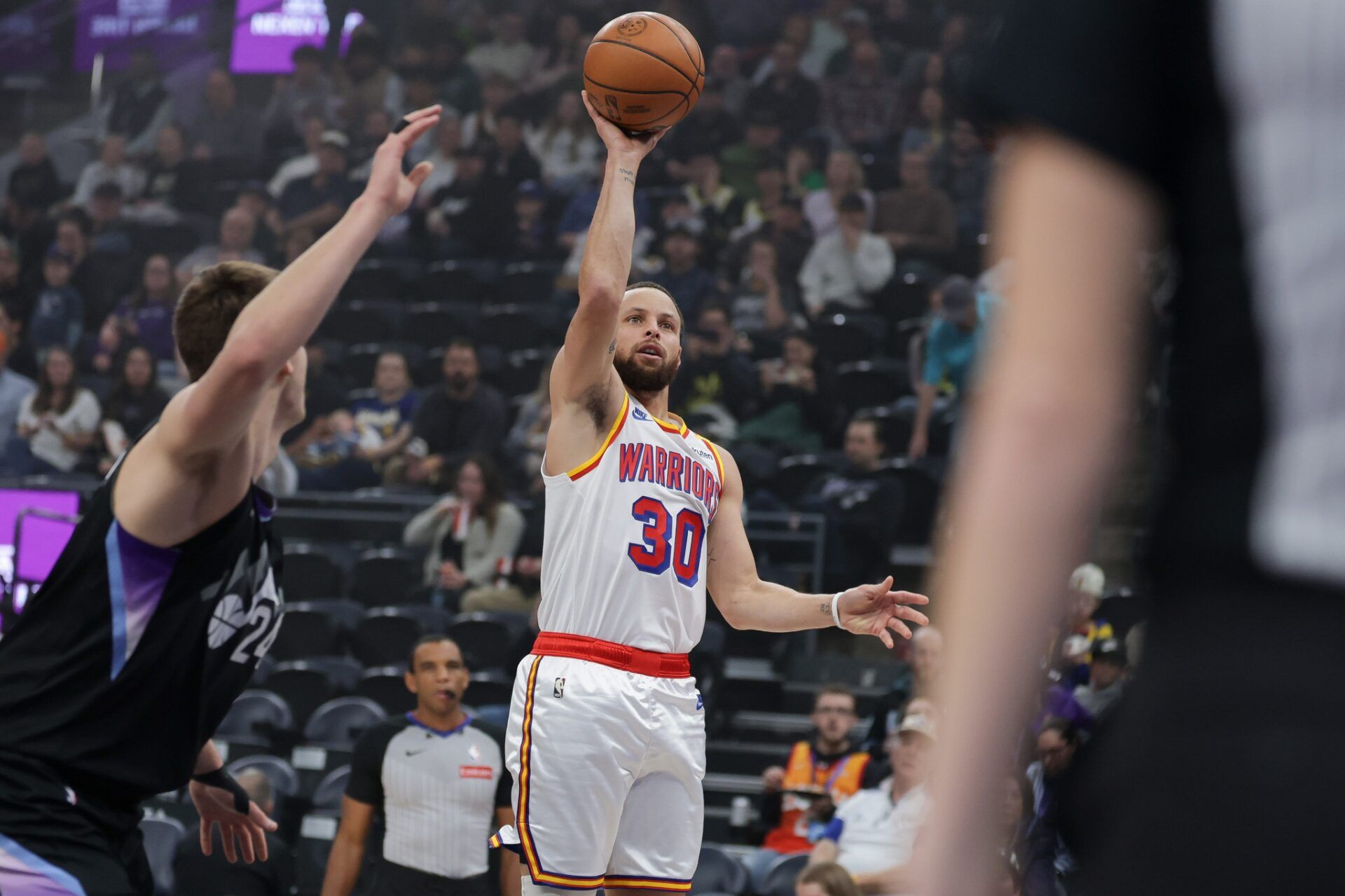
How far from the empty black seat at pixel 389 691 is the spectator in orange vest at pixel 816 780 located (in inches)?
112

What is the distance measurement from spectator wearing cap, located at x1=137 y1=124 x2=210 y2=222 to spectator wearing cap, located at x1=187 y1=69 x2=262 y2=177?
24 centimetres

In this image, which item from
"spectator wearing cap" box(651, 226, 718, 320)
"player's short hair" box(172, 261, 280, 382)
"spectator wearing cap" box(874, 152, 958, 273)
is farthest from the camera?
"spectator wearing cap" box(874, 152, 958, 273)

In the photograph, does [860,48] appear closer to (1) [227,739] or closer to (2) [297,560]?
(2) [297,560]

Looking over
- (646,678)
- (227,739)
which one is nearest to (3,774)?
(646,678)

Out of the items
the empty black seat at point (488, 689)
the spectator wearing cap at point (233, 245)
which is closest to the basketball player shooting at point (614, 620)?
the empty black seat at point (488, 689)

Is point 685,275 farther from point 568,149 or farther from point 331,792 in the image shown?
point 331,792

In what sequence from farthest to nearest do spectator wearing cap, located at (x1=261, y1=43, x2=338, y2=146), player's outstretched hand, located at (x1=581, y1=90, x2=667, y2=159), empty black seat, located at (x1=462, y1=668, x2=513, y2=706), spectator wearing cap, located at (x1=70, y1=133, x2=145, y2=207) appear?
spectator wearing cap, located at (x1=261, y1=43, x2=338, y2=146), spectator wearing cap, located at (x1=70, y1=133, x2=145, y2=207), empty black seat, located at (x1=462, y1=668, x2=513, y2=706), player's outstretched hand, located at (x1=581, y1=90, x2=667, y2=159)

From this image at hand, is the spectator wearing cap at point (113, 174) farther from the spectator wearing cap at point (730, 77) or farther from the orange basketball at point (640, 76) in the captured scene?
the orange basketball at point (640, 76)

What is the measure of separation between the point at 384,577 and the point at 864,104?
24.6ft

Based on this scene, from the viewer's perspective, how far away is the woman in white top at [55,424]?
1280 centimetres

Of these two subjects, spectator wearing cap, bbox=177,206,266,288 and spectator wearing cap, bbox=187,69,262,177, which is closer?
spectator wearing cap, bbox=177,206,266,288

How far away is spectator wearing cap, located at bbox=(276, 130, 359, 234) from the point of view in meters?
16.0

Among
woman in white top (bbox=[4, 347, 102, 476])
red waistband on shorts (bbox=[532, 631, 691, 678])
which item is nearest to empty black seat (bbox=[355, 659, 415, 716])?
woman in white top (bbox=[4, 347, 102, 476])

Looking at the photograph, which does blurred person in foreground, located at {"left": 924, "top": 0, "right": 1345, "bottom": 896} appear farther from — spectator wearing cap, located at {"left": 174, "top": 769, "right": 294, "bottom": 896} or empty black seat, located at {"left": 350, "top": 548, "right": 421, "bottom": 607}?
empty black seat, located at {"left": 350, "top": 548, "right": 421, "bottom": 607}
